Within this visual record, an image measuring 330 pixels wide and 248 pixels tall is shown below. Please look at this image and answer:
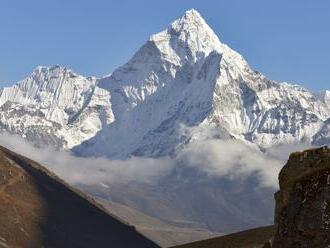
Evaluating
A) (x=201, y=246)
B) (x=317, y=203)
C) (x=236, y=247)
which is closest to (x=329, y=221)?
(x=317, y=203)

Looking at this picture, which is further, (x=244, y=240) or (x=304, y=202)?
(x=244, y=240)

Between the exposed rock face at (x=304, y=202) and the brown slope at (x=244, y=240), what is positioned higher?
the brown slope at (x=244, y=240)

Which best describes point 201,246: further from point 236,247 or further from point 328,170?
point 328,170

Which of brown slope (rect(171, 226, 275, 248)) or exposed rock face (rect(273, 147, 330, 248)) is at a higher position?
brown slope (rect(171, 226, 275, 248))

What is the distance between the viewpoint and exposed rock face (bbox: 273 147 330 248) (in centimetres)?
2344

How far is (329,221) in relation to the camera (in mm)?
23156

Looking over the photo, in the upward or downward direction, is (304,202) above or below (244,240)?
below

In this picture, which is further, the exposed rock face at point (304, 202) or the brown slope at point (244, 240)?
the brown slope at point (244, 240)

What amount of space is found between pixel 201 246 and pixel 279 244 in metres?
105

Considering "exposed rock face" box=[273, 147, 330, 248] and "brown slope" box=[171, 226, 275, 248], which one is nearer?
"exposed rock face" box=[273, 147, 330, 248]

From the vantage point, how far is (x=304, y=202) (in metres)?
24.2

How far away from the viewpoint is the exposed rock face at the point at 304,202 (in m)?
23.4

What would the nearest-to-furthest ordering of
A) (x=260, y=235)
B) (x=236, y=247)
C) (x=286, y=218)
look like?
(x=286, y=218), (x=236, y=247), (x=260, y=235)

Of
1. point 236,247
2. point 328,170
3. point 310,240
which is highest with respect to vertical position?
point 236,247
